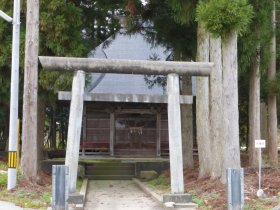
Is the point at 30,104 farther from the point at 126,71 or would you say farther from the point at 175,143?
the point at 175,143

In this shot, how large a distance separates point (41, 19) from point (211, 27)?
697cm

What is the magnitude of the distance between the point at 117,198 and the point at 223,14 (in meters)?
6.48

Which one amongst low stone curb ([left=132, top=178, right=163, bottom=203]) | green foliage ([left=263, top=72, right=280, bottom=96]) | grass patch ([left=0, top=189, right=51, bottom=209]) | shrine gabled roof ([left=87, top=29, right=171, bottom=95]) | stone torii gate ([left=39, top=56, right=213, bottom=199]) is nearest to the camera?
grass patch ([left=0, top=189, right=51, bottom=209])

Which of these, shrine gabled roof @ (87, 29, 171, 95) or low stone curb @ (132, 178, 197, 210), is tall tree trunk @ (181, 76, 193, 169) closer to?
low stone curb @ (132, 178, 197, 210)

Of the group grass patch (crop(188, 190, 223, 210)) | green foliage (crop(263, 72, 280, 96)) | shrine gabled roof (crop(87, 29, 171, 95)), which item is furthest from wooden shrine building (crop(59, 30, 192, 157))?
grass patch (crop(188, 190, 223, 210))

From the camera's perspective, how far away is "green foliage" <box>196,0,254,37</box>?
498 inches

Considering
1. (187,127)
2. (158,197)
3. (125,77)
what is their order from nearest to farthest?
(158,197), (187,127), (125,77)

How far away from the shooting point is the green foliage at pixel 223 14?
12641 mm

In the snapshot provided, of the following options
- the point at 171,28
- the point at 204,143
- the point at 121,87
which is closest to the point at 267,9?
the point at 171,28

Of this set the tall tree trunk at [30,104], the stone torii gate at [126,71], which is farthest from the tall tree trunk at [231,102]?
the tall tree trunk at [30,104]

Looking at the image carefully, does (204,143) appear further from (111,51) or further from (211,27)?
(111,51)

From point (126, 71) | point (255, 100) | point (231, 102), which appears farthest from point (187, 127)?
point (126, 71)

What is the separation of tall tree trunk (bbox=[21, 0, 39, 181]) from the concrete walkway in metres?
2.07

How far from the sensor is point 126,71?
13930 millimetres
